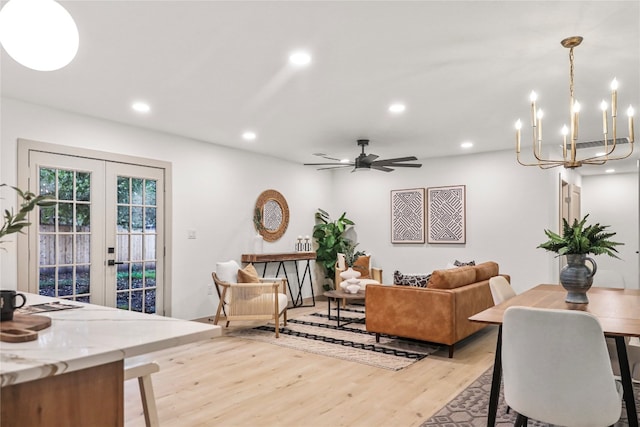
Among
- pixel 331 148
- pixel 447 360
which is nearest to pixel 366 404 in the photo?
pixel 447 360

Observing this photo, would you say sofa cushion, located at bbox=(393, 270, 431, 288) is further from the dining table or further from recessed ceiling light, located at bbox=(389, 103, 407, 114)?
recessed ceiling light, located at bbox=(389, 103, 407, 114)

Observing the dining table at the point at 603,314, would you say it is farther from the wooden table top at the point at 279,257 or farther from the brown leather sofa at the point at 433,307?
the wooden table top at the point at 279,257

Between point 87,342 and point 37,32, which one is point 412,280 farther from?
point 37,32

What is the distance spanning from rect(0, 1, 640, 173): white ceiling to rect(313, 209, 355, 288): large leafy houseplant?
265 centimetres

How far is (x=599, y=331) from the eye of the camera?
173 cm

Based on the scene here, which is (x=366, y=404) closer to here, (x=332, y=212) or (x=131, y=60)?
(x=131, y=60)

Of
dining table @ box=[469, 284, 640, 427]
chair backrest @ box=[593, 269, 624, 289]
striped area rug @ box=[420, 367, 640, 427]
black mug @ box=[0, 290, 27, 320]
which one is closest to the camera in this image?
black mug @ box=[0, 290, 27, 320]

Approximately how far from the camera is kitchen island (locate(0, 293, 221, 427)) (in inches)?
41.0

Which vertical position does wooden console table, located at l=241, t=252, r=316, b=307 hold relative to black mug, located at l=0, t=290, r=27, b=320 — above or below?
below

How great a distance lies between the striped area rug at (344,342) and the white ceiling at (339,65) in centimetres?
238

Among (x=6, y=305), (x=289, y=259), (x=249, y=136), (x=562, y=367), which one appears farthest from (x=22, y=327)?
(x=289, y=259)

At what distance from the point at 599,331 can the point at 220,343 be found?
3.69 meters

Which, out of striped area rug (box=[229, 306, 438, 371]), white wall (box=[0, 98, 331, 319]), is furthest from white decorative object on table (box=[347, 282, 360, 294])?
white wall (box=[0, 98, 331, 319])

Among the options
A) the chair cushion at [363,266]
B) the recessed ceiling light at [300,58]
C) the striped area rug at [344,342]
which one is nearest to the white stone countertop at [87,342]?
the recessed ceiling light at [300,58]
